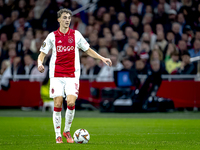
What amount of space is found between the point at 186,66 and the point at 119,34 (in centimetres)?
321

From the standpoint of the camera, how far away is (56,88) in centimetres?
735

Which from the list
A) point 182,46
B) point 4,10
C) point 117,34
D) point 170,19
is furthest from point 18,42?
point 182,46

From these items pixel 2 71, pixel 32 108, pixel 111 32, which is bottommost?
pixel 32 108

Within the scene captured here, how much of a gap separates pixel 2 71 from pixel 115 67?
5099mm

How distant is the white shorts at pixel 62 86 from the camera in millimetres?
7343

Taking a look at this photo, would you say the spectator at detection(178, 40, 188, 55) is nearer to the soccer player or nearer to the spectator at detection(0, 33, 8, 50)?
the spectator at detection(0, 33, 8, 50)

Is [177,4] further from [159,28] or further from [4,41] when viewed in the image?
[4,41]

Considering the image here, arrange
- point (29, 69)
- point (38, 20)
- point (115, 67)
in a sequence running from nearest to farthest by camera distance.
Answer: point (115, 67)
point (29, 69)
point (38, 20)

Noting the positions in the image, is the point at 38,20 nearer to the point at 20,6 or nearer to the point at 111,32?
the point at 20,6

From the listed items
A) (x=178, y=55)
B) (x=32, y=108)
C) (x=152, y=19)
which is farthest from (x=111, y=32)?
(x=32, y=108)

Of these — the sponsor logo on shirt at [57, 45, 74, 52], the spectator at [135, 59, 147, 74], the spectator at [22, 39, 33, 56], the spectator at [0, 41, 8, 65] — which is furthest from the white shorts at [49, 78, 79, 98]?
the spectator at [0, 41, 8, 65]

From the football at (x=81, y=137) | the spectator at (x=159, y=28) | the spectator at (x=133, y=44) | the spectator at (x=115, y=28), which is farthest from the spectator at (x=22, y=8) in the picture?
the football at (x=81, y=137)

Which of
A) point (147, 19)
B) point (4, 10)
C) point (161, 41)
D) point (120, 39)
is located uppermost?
point (4, 10)

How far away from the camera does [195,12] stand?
17047 millimetres
